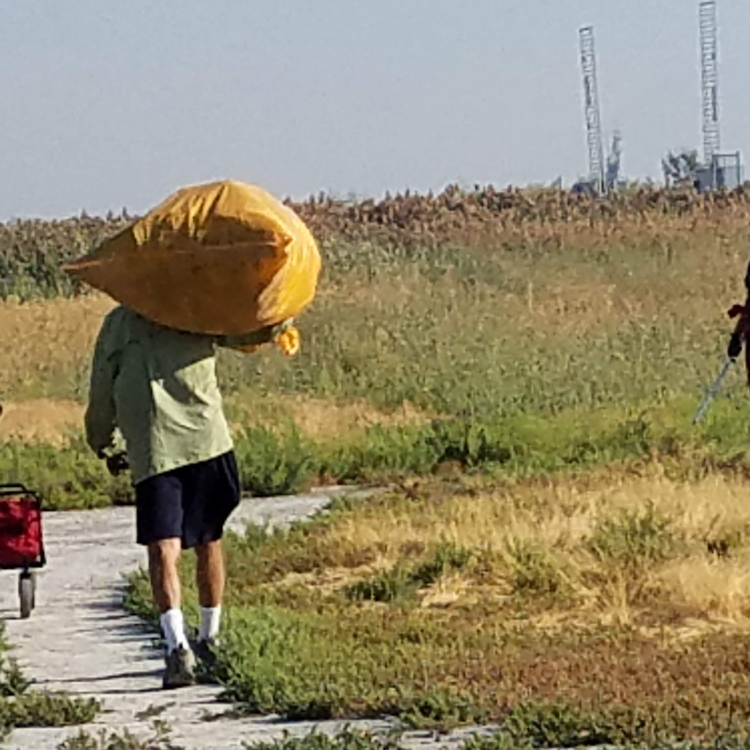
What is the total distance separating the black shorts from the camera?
28.4ft

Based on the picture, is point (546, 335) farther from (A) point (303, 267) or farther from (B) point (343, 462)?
(A) point (303, 267)

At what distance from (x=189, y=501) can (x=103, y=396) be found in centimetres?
57

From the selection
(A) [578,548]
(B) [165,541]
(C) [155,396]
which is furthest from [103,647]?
(A) [578,548]

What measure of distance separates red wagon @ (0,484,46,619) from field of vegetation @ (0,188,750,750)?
0.57 metres

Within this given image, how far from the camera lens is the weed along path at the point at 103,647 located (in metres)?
7.73

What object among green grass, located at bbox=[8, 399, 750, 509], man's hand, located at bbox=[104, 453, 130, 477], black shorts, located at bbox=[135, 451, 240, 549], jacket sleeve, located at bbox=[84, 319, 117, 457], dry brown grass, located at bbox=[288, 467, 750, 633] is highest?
jacket sleeve, located at bbox=[84, 319, 117, 457]

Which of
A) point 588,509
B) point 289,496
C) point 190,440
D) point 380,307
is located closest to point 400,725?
point 190,440

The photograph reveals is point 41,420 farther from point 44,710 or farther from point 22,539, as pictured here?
point 44,710

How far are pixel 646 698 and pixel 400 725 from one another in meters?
0.88

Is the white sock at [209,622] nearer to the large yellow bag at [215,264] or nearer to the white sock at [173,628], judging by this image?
the white sock at [173,628]

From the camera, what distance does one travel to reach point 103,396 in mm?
8867

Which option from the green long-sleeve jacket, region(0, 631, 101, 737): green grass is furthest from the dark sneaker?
the green long-sleeve jacket

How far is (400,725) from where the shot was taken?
7.38m

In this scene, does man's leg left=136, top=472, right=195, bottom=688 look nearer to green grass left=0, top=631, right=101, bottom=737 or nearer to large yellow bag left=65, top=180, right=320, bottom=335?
green grass left=0, top=631, right=101, bottom=737
